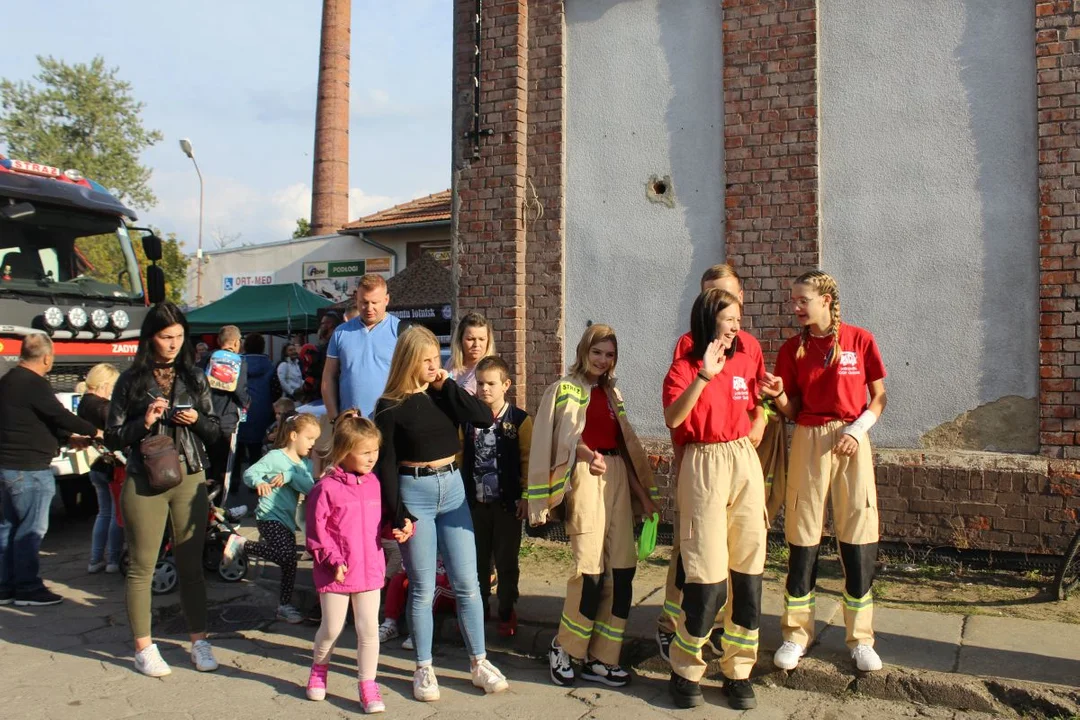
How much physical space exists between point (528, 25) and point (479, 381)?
13.0 ft

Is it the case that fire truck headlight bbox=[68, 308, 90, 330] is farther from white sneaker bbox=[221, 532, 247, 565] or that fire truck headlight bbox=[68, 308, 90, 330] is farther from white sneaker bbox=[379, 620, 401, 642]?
white sneaker bbox=[379, 620, 401, 642]

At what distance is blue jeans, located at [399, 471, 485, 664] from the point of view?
446 cm

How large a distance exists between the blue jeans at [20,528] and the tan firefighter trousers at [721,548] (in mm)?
4552

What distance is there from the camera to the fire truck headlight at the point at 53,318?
26.5 feet

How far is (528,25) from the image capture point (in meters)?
7.67

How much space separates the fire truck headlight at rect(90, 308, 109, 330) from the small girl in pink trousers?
515 centimetres

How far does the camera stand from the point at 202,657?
4.91 metres

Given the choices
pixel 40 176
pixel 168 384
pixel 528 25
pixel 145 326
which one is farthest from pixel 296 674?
→ pixel 40 176

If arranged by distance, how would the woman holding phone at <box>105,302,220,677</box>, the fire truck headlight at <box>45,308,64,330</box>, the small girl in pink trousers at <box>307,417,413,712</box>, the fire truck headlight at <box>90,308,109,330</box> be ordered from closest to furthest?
the small girl in pink trousers at <box>307,417,413,712</box> < the woman holding phone at <box>105,302,220,677</box> < the fire truck headlight at <box>45,308,64,330</box> < the fire truck headlight at <box>90,308,109,330</box>

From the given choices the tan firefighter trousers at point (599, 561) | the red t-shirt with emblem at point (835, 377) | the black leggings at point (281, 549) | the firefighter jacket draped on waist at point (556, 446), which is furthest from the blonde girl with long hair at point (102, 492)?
the red t-shirt with emblem at point (835, 377)

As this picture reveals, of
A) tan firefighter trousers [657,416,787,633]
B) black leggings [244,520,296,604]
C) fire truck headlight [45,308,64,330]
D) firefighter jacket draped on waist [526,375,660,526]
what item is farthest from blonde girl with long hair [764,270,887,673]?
fire truck headlight [45,308,64,330]

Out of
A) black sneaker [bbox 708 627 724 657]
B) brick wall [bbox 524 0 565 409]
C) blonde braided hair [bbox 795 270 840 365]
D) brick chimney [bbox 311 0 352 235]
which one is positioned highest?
brick chimney [bbox 311 0 352 235]

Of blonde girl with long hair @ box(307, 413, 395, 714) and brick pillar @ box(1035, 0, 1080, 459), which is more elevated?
brick pillar @ box(1035, 0, 1080, 459)

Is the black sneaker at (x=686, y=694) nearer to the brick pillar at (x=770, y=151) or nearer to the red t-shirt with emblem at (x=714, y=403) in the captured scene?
the red t-shirt with emblem at (x=714, y=403)
